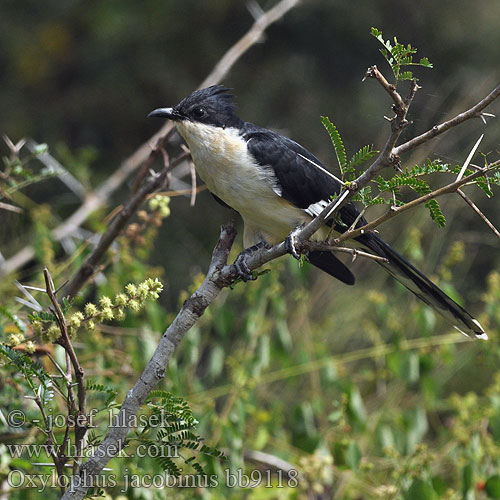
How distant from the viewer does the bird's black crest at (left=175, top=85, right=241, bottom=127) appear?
320 cm

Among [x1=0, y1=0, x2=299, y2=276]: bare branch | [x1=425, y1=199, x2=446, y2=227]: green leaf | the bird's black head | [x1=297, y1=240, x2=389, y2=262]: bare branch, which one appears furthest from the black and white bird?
[x1=425, y1=199, x2=446, y2=227]: green leaf

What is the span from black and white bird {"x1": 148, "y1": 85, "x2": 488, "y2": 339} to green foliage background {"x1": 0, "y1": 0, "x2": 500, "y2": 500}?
189mm

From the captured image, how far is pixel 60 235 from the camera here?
405 cm

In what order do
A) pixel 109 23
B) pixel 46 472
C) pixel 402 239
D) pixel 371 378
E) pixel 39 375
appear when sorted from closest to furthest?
pixel 39 375 → pixel 46 472 → pixel 371 378 → pixel 402 239 → pixel 109 23

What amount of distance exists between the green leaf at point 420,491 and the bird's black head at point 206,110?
64.5 inches

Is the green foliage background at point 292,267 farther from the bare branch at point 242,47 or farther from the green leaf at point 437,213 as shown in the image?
the bare branch at point 242,47

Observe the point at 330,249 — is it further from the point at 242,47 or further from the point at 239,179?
the point at 242,47

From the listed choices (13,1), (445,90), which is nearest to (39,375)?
(445,90)

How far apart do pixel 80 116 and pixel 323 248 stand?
718 centimetres

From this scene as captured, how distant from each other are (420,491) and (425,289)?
0.80m

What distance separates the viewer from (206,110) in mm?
3227

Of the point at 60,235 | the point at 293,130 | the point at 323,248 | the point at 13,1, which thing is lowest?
the point at 323,248

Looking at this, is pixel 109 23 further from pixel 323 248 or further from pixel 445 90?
pixel 323 248

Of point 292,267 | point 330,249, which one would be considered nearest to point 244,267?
point 330,249
